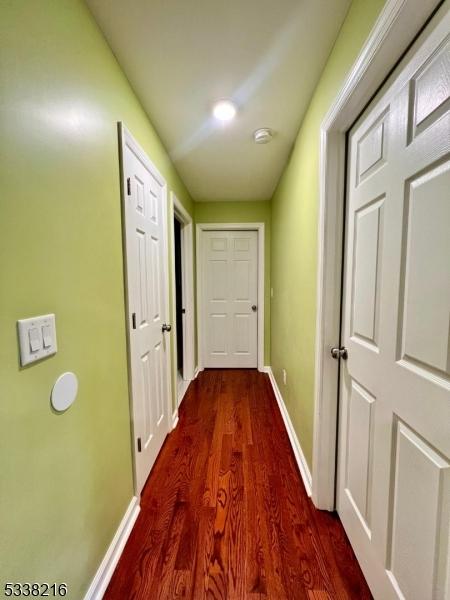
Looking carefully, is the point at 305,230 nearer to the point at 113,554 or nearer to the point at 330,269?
the point at 330,269

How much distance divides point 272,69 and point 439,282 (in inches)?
50.3

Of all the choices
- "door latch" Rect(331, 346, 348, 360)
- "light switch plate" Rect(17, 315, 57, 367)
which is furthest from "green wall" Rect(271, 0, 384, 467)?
"light switch plate" Rect(17, 315, 57, 367)

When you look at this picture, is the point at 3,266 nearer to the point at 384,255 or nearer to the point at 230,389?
the point at 384,255

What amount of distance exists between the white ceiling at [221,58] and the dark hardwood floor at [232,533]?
2.29m

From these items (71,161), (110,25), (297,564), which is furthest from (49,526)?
(110,25)

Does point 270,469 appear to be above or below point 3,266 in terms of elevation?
below

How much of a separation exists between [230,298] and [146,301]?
1.89 metres

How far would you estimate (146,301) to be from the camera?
157 centimetres

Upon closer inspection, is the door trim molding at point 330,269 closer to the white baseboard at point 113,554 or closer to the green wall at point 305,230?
the green wall at point 305,230

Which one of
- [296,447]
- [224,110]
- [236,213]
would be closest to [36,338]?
[224,110]

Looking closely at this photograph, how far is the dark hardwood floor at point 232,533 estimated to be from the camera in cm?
101

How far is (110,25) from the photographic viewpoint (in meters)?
1.02

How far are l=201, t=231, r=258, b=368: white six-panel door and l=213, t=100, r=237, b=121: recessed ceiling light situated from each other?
1.74m

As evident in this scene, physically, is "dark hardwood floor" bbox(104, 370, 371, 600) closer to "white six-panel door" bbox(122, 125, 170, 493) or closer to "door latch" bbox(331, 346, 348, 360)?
"white six-panel door" bbox(122, 125, 170, 493)
